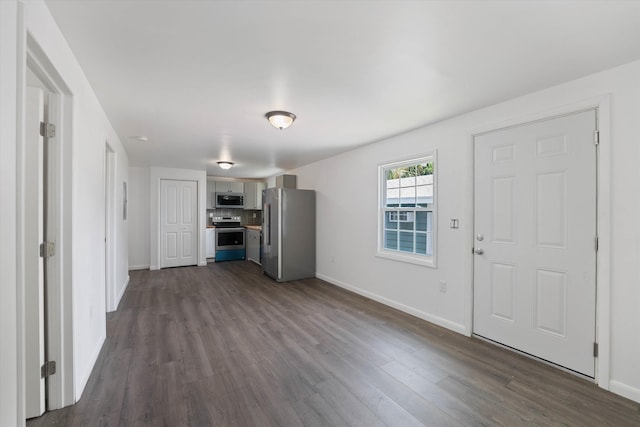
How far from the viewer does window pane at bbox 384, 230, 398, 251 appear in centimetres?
393

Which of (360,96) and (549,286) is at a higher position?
(360,96)

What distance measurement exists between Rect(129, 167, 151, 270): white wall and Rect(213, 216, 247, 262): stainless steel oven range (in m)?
1.61

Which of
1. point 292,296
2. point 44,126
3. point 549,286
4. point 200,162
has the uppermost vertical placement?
point 200,162

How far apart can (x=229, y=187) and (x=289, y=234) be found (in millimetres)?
3392

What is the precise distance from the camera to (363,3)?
4.53 ft

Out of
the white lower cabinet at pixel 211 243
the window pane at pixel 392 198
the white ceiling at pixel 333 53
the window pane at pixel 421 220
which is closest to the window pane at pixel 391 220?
the window pane at pixel 392 198

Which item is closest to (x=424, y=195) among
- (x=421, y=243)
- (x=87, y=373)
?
(x=421, y=243)

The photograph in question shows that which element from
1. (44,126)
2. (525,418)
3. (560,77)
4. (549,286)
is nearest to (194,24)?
(44,126)

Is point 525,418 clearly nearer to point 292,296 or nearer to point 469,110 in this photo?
point 469,110

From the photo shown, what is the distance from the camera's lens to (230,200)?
25.3 ft

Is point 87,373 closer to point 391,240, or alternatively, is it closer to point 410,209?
point 391,240

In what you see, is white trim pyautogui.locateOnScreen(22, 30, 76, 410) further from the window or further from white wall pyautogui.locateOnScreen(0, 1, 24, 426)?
the window

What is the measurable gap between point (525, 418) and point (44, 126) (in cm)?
356

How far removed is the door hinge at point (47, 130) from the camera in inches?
67.7
